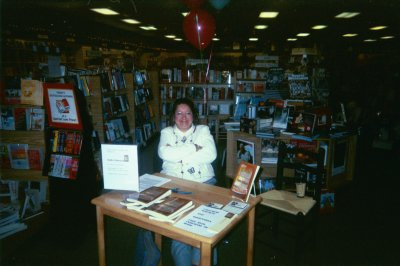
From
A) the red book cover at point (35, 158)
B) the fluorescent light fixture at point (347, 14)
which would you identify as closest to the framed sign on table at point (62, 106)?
the red book cover at point (35, 158)

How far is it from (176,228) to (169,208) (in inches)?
6.5

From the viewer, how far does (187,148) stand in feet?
7.58

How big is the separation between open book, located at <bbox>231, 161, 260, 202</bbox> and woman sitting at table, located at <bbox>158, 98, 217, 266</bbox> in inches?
24.8

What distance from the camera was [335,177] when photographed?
11.6ft

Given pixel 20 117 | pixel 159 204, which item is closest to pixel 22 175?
pixel 20 117

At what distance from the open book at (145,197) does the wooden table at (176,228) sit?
0.04 m

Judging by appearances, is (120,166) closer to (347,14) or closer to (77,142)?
(77,142)

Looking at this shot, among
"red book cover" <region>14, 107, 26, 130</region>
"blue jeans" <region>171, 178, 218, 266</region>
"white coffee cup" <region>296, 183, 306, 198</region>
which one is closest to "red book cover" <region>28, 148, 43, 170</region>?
"red book cover" <region>14, 107, 26, 130</region>

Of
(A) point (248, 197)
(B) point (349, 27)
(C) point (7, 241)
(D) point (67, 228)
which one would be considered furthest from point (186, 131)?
(B) point (349, 27)

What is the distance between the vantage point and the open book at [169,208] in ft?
4.87

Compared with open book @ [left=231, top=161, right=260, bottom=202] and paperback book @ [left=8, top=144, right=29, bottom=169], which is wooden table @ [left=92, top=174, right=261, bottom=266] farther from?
paperback book @ [left=8, top=144, right=29, bottom=169]

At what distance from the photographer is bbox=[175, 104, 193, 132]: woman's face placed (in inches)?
96.8

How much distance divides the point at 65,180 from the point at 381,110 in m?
6.81

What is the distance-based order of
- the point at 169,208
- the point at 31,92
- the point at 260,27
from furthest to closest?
the point at 260,27 → the point at 31,92 → the point at 169,208
